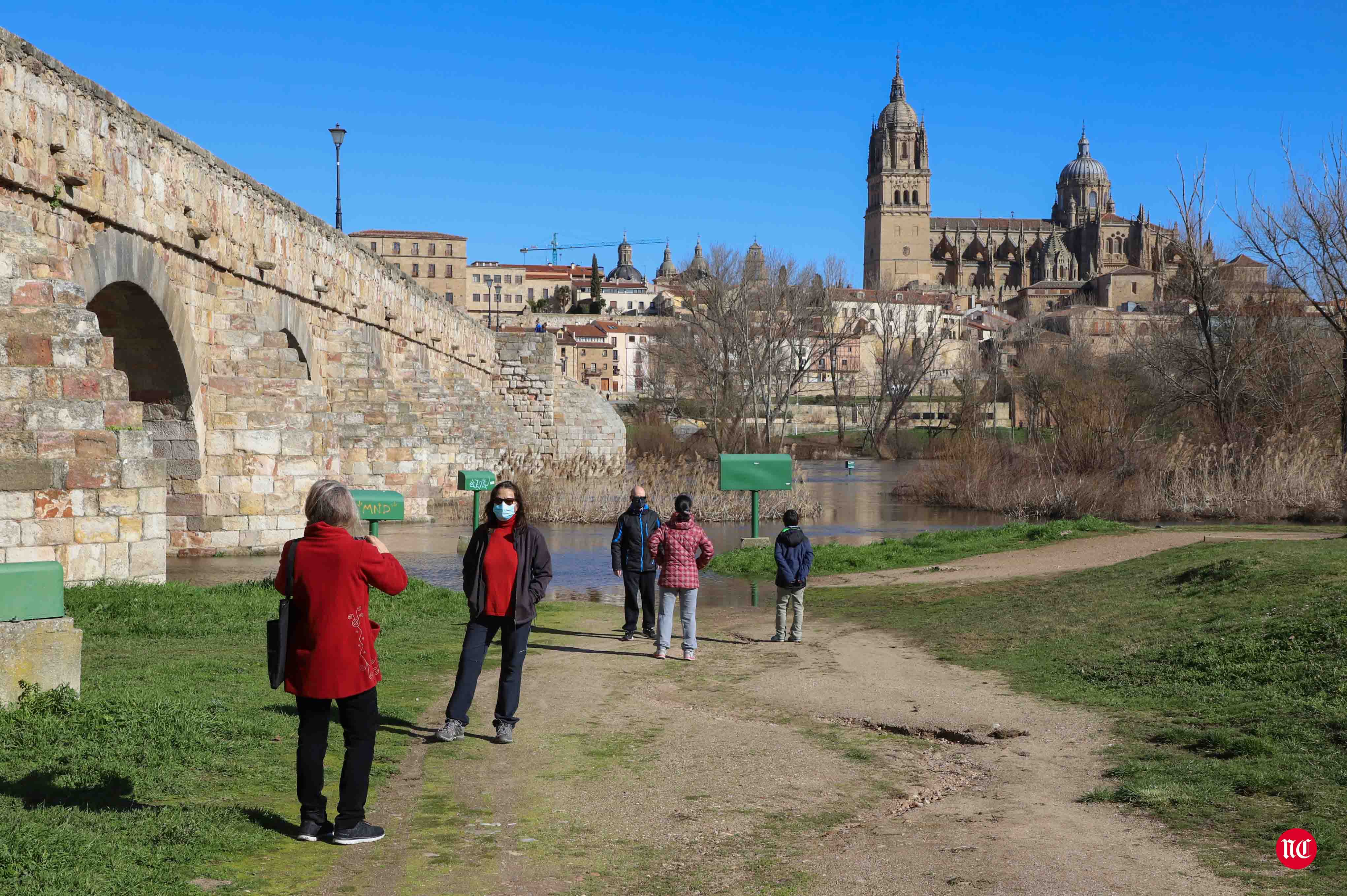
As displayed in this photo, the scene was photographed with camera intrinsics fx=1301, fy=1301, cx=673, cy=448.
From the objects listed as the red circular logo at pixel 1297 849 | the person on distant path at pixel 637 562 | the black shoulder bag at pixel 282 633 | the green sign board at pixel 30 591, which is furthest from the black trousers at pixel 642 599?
the red circular logo at pixel 1297 849

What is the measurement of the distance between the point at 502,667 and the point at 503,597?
0.43 metres

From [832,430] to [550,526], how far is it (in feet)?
225

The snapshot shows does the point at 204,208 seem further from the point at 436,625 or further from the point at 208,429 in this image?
the point at 436,625

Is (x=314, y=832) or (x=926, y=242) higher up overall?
(x=926, y=242)

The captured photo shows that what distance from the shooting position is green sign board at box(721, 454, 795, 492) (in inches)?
775

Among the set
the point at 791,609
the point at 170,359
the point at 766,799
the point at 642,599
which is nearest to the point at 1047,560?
the point at 791,609

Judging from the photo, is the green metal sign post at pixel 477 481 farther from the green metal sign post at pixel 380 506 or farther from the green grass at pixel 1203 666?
the green metal sign post at pixel 380 506

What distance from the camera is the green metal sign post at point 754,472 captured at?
19.7m

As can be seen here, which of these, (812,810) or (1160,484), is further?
(1160,484)

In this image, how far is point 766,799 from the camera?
6465mm

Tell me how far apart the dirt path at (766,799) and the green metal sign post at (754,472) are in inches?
370

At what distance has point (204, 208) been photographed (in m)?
17.6

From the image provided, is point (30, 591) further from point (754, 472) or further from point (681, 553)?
point (754, 472)

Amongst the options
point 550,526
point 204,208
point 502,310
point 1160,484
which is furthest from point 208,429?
point 502,310
